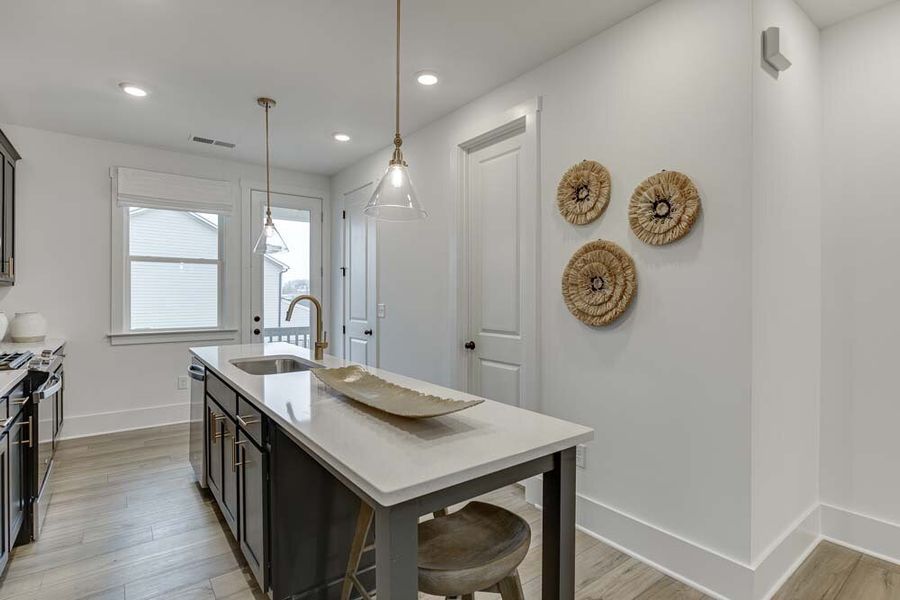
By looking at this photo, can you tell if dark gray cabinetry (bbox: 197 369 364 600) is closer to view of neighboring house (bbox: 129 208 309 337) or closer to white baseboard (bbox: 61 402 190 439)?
white baseboard (bbox: 61 402 190 439)

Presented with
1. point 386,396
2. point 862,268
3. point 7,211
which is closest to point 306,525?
point 386,396

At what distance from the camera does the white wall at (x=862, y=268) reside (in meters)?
2.21

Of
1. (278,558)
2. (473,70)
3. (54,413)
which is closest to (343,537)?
(278,558)

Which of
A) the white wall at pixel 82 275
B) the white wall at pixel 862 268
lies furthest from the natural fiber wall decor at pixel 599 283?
the white wall at pixel 82 275

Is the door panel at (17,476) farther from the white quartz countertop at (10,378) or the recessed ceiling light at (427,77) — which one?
the recessed ceiling light at (427,77)

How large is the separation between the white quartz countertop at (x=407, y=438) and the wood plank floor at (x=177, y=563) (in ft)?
3.14

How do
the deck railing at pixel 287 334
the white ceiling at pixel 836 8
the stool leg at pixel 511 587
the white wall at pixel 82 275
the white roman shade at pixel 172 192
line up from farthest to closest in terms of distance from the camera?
the deck railing at pixel 287 334 < the white roman shade at pixel 172 192 < the white wall at pixel 82 275 < the white ceiling at pixel 836 8 < the stool leg at pixel 511 587

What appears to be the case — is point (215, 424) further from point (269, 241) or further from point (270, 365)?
point (269, 241)

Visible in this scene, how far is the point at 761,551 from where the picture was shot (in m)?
1.96

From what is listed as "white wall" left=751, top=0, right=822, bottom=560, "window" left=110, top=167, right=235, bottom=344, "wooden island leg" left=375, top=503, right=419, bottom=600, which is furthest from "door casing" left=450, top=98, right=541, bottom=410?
"window" left=110, top=167, right=235, bottom=344

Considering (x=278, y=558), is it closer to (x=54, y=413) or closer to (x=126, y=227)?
(x=54, y=413)

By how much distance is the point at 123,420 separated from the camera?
427 cm

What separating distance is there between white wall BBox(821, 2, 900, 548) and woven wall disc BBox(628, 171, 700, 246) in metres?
0.95

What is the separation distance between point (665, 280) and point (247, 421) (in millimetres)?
1918
